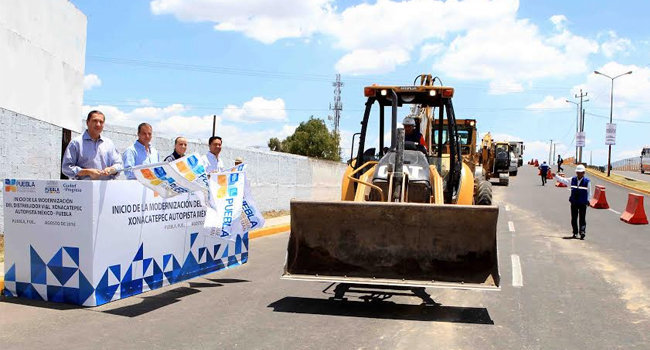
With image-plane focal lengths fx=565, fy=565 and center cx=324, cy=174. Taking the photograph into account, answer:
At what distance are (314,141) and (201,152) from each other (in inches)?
2347

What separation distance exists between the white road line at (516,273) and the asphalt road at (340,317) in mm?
32

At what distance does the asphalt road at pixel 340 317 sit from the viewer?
4965mm

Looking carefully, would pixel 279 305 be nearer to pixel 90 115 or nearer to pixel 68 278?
pixel 68 278

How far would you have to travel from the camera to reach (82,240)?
232 inches

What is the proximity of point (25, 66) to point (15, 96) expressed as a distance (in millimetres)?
802

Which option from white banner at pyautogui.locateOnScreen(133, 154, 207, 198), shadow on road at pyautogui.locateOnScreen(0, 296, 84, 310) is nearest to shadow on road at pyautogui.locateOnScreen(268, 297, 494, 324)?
white banner at pyautogui.locateOnScreen(133, 154, 207, 198)

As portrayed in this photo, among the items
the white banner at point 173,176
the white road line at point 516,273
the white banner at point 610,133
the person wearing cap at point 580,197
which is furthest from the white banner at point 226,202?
the white banner at point 610,133

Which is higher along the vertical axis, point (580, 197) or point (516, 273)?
point (580, 197)

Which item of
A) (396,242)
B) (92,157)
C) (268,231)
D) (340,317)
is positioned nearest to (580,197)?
(268,231)

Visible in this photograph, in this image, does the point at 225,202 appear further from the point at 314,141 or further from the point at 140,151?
the point at 314,141

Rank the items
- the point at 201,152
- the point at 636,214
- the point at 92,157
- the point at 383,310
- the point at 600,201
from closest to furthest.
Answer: the point at 383,310 → the point at 92,157 → the point at 201,152 → the point at 636,214 → the point at 600,201

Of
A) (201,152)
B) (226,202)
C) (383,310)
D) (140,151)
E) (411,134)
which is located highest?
(411,134)

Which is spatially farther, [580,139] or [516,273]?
[580,139]

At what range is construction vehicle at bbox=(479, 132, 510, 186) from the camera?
110ft
